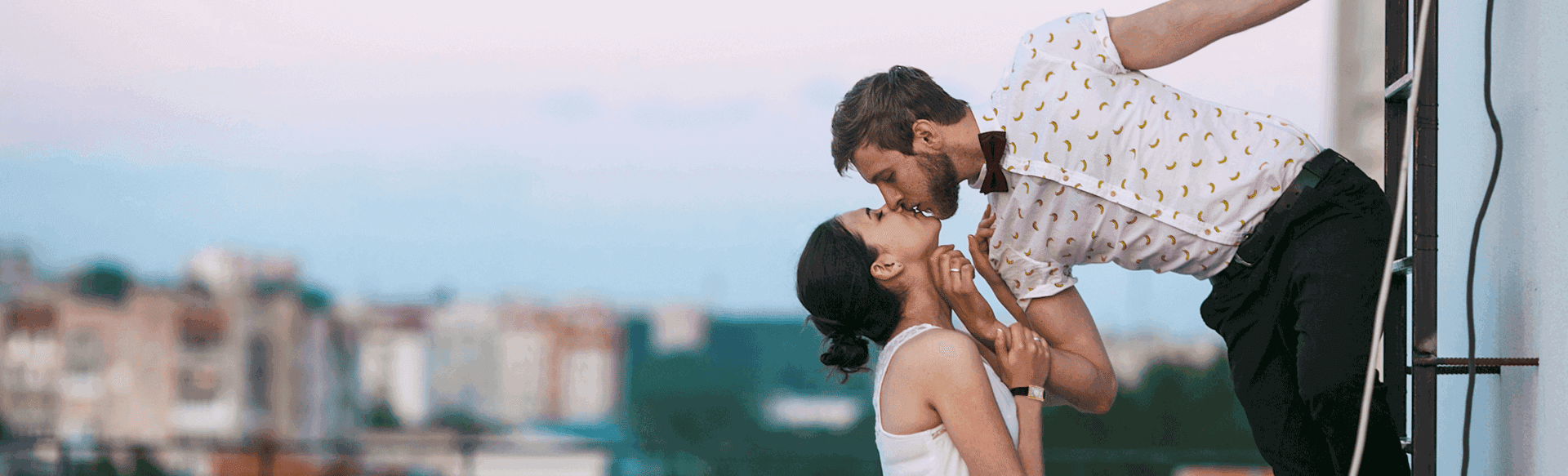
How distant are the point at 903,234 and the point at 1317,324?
56 centimetres

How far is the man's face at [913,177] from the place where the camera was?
156 cm

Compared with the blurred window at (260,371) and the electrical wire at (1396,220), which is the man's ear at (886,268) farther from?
the blurred window at (260,371)

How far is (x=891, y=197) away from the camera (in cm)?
160

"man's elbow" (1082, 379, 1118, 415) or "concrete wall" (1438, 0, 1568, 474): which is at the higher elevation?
"concrete wall" (1438, 0, 1568, 474)

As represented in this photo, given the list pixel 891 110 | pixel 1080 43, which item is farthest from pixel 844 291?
pixel 1080 43

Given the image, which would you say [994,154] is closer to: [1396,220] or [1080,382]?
[1080,382]

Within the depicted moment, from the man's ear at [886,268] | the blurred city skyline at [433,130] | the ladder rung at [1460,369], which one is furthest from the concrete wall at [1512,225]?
the blurred city skyline at [433,130]

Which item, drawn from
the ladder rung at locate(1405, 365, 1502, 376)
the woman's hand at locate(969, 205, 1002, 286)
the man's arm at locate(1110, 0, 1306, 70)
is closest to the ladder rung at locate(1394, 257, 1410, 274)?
the ladder rung at locate(1405, 365, 1502, 376)

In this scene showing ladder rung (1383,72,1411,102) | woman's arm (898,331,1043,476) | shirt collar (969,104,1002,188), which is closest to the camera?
ladder rung (1383,72,1411,102)

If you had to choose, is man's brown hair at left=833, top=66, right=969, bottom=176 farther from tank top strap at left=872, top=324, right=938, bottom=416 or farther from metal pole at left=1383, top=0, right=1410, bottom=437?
metal pole at left=1383, top=0, right=1410, bottom=437

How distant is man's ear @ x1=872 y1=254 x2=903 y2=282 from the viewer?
1.60 m

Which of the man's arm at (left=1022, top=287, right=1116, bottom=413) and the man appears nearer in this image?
the man

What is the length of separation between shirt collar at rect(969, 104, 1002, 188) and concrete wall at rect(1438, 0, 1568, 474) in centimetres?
62

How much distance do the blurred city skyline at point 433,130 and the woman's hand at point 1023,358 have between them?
55.9 feet
